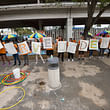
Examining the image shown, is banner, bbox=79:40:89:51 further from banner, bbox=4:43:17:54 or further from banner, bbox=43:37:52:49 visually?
banner, bbox=4:43:17:54

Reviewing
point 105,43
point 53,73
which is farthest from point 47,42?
point 105,43

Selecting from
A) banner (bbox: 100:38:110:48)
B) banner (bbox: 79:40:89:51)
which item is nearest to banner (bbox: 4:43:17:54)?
banner (bbox: 79:40:89:51)

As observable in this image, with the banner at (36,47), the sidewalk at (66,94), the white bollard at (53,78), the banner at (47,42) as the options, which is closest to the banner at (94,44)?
the sidewalk at (66,94)

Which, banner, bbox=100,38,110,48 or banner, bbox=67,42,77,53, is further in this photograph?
banner, bbox=100,38,110,48

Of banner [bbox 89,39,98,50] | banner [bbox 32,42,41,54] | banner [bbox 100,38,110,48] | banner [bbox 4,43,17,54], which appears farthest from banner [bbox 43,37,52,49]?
banner [bbox 100,38,110,48]

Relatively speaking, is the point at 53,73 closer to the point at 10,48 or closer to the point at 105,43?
the point at 10,48

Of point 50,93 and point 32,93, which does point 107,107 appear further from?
point 32,93

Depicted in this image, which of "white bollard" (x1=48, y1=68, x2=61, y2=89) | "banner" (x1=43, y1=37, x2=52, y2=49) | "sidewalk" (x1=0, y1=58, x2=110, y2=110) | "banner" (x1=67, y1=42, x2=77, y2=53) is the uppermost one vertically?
"banner" (x1=43, y1=37, x2=52, y2=49)

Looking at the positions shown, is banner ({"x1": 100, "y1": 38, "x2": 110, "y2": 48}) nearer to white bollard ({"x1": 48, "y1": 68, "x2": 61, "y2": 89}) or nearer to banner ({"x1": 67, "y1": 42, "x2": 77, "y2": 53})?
banner ({"x1": 67, "y1": 42, "x2": 77, "y2": 53})

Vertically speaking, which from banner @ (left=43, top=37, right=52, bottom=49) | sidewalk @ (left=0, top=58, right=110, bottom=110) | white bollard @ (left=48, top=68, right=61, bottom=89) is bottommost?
sidewalk @ (left=0, top=58, right=110, bottom=110)

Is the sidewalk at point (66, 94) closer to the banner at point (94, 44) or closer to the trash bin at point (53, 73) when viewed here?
the trash bin at point (53, 73)

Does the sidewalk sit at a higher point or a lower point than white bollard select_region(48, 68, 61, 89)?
lower

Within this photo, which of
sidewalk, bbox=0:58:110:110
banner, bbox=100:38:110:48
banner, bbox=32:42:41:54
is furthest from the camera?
banner, bbox=100:38:110:48

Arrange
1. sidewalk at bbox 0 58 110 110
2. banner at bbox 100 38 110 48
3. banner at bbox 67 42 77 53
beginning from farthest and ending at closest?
banner at bbox 100 38 110 48 → banner at bbox 67 42 77 53 → sidewalk at bbox 0 58 110 110
